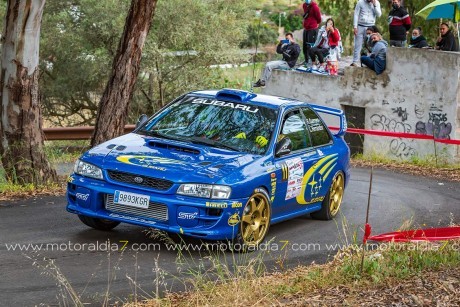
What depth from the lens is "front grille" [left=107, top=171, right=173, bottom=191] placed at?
10195 millimetres

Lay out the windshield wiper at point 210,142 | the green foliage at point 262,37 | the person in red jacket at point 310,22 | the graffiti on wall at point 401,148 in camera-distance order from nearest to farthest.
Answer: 1. the windshield wiper at point 210,142
2. the graffiti on wall at point 401,148
3. the person in red jacket at point 310,22
4. the green foliage at point 262,37

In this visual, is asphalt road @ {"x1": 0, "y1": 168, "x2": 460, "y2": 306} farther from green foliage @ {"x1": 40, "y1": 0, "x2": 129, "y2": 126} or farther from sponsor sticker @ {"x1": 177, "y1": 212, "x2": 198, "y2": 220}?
green foliage @ {"x1": 40, "y1": 0, "x2": 129, "y2": 126}

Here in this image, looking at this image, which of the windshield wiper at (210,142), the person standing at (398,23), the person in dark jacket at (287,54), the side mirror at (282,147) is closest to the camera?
the windshield wiper at (210,142)

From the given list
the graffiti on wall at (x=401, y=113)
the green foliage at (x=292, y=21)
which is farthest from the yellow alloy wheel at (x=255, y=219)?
the green foliage at (x=292, y=21)

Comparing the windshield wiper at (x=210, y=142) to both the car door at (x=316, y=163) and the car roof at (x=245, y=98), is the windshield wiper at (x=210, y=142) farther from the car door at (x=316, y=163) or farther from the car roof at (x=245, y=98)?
the car door at (x=316, y=163)

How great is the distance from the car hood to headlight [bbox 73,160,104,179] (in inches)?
3.9

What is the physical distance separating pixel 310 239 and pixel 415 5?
2425 centimetres

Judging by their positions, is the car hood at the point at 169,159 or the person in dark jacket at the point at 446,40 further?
the person in dark jacket at the point at 446,40

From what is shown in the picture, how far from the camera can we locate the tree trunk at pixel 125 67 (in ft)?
53.6

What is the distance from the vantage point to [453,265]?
8742 millimetres

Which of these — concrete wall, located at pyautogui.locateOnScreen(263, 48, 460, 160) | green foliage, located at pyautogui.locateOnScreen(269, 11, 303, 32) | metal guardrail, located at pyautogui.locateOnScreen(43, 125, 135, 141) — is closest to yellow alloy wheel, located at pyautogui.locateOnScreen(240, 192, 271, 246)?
concrete wall, located at pyautogui.locateOnScreen(263, 48, 460, 160)

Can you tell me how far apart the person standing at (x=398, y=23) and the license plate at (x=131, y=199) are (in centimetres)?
1428

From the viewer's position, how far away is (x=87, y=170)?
35.1 ft

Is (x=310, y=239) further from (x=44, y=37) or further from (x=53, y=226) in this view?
(x=44, y=37)
